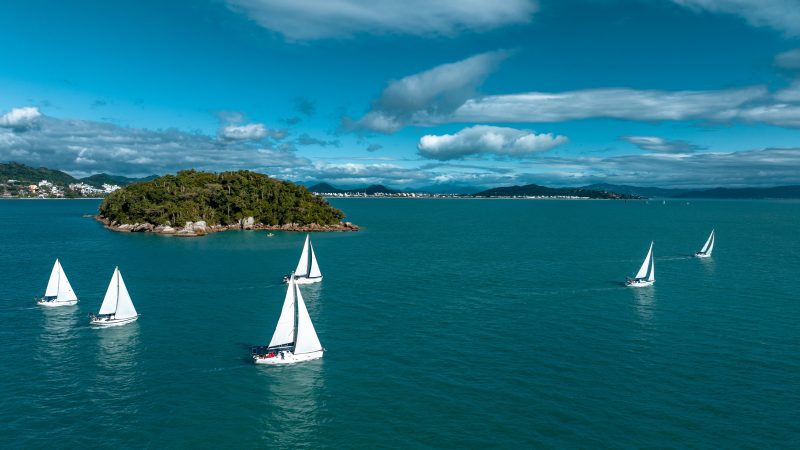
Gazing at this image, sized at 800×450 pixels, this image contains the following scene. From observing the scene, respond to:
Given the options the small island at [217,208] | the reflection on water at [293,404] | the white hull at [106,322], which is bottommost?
the reflection on water at [293,404]

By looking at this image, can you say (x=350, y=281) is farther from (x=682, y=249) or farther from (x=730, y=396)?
(x=682, y=249)

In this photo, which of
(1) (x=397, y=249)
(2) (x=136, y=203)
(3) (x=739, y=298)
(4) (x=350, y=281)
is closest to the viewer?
(3) (x=739, y=298)

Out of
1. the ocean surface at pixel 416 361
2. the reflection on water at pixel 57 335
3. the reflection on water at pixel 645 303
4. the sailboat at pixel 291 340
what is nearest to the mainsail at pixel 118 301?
the ocean surface at pixel 416 361

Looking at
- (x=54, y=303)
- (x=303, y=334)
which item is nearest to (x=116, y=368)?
(x=303, y=334)

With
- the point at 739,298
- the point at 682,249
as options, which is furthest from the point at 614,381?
the point at 682,249

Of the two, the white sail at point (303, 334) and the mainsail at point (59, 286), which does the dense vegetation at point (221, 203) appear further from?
the white sail at point (303, 334)

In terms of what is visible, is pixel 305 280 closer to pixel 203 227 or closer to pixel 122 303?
pixel 122 303

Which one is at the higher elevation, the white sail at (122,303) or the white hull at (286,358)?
the white sail at (122,303)

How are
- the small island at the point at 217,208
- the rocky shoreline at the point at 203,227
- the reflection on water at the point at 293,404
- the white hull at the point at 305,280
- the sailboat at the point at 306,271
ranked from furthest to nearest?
the small island at the point at 217,208 → the rocky shoreline at the point at 203,227 → the sailboat at the point at 306,271 → the white hull at the point at 305,280 → the reflection on water at the point at 293,404

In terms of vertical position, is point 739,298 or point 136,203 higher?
point 136,203
